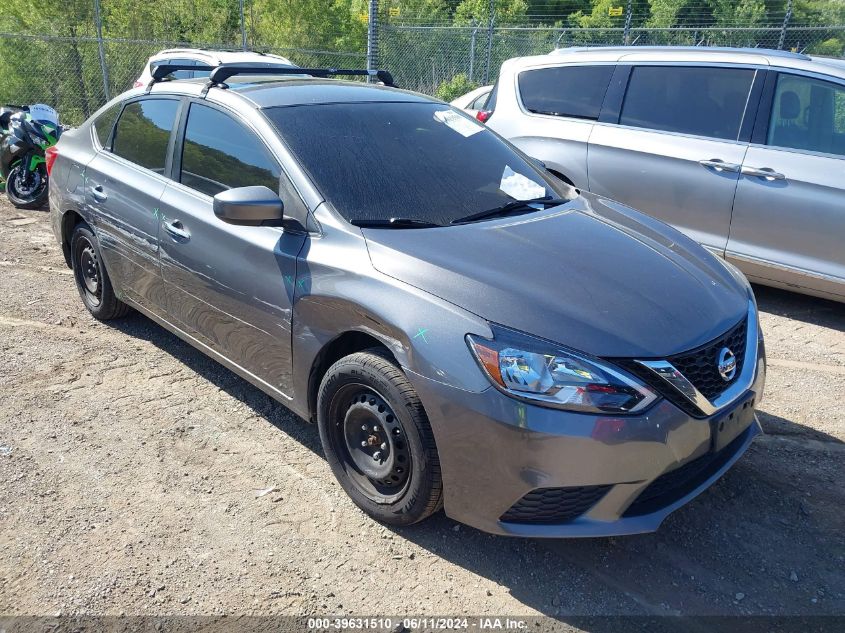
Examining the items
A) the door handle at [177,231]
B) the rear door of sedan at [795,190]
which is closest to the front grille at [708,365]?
the door handle at [177,231]

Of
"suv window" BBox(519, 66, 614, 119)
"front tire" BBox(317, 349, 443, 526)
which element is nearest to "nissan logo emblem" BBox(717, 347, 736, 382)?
"front tire" BBox(317, 349, 443, 526)

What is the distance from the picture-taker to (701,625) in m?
2.58

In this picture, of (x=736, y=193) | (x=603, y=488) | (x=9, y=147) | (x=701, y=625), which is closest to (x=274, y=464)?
(x=603, y=488)

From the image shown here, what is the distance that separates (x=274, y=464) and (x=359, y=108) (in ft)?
6.01

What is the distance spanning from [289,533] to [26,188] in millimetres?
7678

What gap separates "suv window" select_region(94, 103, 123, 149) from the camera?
4.78 metres

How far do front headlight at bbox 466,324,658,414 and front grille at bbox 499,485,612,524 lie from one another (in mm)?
302

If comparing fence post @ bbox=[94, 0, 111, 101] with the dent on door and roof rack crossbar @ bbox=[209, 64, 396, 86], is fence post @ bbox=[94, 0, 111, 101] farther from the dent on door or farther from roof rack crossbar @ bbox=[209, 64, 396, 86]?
the dent on door

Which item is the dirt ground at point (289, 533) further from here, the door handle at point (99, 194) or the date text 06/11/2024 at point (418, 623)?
the door handle at point (99, 194)

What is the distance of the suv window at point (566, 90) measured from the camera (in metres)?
6.29

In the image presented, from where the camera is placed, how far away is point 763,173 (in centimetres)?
530

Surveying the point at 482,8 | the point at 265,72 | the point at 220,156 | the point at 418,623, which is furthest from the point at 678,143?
the point at 482,8

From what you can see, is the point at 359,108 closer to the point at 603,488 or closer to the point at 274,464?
the point at 274,464

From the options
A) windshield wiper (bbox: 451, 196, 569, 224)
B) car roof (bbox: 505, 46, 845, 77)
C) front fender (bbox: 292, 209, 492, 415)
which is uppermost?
car roof (bbox: 505, 46, 845, 77)
